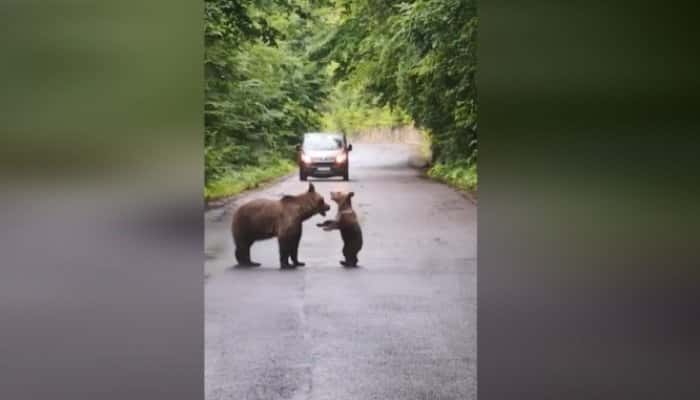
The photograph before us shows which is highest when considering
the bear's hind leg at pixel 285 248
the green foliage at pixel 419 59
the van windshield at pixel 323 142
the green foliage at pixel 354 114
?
the green foliage at pixel 419 59

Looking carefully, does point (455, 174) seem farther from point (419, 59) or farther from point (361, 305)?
point (361, 305)

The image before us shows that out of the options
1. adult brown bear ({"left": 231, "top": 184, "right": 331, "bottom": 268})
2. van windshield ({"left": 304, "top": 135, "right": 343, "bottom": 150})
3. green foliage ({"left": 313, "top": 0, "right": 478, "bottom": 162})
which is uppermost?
green foliage ({"left": 313, "top": 0, "right": 478, "bottom": 162})

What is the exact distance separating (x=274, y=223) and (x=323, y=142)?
76 centimetres

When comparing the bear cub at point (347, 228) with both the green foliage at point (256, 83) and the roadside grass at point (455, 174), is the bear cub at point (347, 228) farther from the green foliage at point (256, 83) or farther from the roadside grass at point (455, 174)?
the roadside grass at point (455, 174)

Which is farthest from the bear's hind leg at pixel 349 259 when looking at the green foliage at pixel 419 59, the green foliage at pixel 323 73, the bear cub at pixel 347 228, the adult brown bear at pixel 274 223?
the green foliage at pixel 419 59

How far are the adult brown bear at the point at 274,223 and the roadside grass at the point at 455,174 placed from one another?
1.99m

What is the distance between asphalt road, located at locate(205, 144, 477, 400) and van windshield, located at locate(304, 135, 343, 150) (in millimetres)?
187

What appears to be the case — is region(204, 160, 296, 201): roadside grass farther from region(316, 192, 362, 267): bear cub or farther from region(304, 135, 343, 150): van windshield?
region(316, 192, 362, 267): bear cub

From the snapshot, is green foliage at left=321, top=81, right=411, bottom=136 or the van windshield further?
green foliage at left=321, top=81, right=411, bottom=136

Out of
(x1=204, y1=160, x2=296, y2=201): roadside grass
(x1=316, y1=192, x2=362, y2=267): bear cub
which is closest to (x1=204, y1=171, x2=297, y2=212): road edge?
(x1=204, y1=160, x2=296, y2=201): roadside grass

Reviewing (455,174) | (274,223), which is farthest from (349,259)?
(455,174)

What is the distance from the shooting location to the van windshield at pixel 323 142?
5469mm

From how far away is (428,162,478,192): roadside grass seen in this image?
6.80 m
